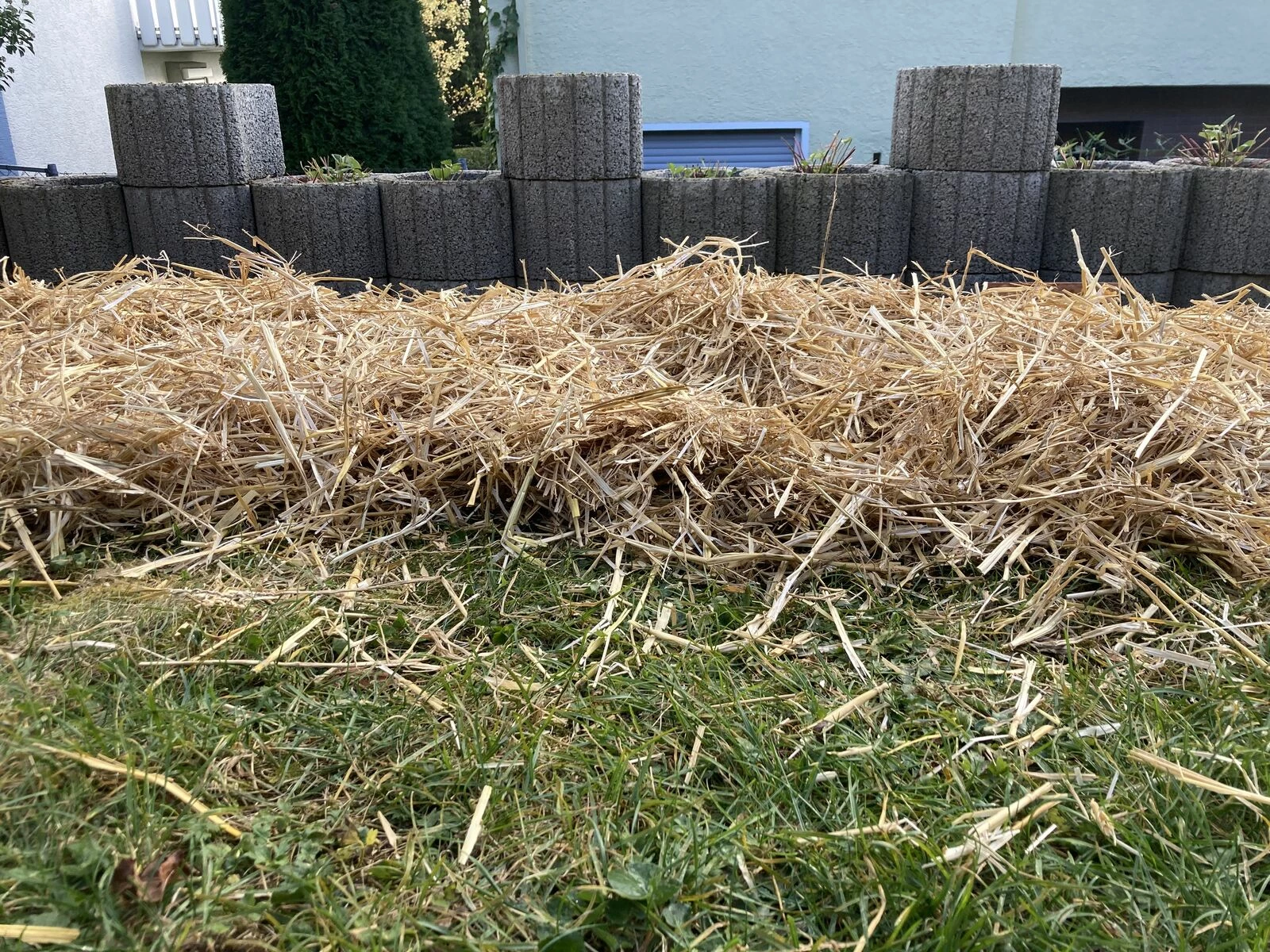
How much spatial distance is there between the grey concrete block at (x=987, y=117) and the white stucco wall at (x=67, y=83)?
10.3 meters

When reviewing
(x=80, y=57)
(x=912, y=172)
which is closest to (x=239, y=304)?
(x=912, y=172)

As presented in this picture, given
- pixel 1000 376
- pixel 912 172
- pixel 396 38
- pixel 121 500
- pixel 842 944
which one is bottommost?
pixel 842 944

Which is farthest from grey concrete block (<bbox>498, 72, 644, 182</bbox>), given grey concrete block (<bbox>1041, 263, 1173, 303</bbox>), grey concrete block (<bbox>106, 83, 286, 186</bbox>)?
grey concrete block (<bbox>1041, 263, 1173, 303</bbox>)

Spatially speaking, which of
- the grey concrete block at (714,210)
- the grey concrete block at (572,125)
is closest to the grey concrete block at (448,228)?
the grey concrete block at (572,125)

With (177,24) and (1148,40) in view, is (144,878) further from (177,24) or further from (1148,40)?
(177,24)

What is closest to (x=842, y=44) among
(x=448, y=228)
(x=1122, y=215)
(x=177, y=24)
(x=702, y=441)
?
(x=1122, y=215)

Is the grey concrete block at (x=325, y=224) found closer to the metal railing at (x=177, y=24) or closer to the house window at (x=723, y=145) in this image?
the house window at (x=723, y=145)

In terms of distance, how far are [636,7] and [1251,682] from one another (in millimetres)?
7920

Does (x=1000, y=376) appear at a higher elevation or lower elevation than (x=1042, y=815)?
higher

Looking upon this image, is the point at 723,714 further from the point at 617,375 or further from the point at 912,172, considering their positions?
the point at 912,172

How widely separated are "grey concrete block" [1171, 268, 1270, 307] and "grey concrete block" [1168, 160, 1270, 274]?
0.02 metres

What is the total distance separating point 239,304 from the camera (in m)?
2.68

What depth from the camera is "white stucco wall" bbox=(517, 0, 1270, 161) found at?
8.12 metres

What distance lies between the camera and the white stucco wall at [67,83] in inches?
432
